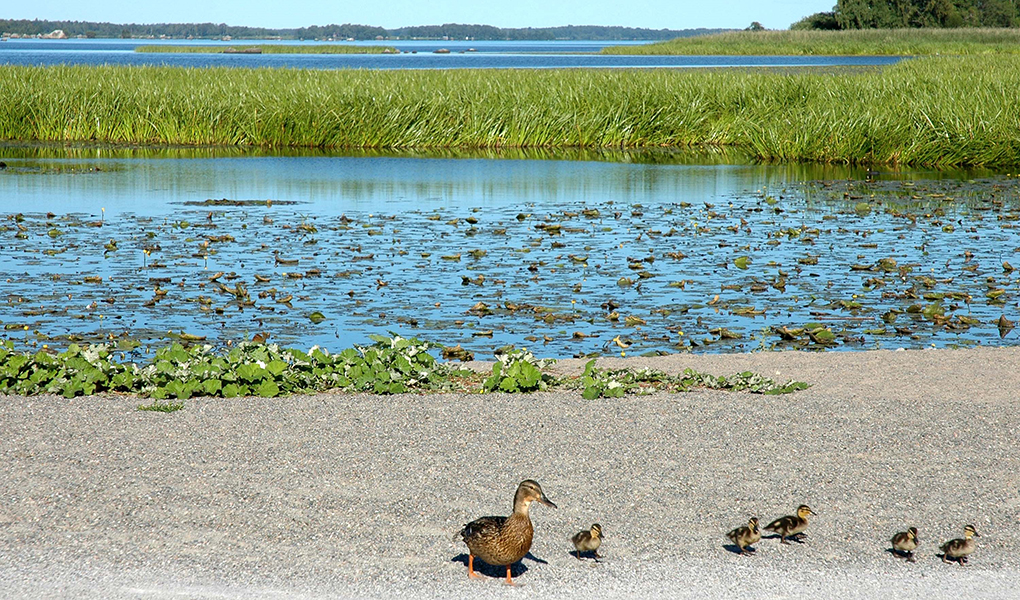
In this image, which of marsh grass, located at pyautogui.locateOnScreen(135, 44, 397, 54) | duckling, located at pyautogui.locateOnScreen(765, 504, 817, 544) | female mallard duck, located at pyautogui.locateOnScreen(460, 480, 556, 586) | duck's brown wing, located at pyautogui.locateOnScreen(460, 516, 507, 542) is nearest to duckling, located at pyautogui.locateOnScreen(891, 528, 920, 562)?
duckling, located at pyautogui.locateOnScreen(765, 504, 817, 544)

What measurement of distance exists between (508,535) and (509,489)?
1.22 m

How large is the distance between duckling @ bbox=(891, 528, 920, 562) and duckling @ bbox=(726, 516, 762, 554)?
0.61 meters

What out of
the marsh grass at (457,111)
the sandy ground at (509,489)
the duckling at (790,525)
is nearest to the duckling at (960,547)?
the sandy ground at (509,489)

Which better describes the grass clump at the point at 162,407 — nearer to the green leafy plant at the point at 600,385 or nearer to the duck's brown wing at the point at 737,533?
the green leafy plant at the point at 600,385

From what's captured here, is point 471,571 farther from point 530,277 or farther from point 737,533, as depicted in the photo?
point 530,277

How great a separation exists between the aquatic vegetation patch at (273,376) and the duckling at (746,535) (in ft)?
8.59

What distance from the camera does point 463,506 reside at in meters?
5.56

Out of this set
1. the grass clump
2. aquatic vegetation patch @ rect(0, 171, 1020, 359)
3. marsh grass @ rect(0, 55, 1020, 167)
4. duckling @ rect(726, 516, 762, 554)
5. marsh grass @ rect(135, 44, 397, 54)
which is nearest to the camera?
duckling @ rect(726, 516, 762, 554)

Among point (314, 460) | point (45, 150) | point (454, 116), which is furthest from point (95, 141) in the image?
point (314, 460)

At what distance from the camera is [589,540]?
4.87 meters

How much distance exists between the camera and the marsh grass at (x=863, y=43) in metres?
78.6

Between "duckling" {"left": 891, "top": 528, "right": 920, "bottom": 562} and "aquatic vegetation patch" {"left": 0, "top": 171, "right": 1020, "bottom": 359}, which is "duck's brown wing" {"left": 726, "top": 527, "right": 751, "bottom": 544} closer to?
"duckling" {"left": 891, "top": 528, "right": 920, "bottom": 562}

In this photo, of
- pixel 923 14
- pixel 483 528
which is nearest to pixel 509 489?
pixel 483 528

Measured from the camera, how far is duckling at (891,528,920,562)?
16.2 ft
